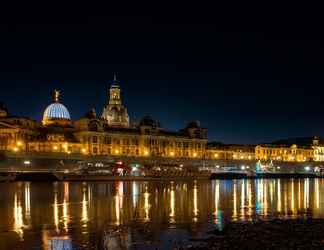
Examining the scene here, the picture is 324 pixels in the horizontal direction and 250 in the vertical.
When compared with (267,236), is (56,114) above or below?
above

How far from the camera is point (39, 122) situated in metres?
157

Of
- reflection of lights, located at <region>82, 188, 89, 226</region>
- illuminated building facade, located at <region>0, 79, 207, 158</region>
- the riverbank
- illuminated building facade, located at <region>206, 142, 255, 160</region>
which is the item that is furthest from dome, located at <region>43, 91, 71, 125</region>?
the riverbank

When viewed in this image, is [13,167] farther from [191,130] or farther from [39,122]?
[191,130]

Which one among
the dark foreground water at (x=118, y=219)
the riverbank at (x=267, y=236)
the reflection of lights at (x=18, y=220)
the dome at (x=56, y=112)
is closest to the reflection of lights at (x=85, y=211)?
the dark foreground water at (x=118, y=219)

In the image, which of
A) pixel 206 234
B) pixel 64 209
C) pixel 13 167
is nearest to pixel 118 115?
pixel 13 167

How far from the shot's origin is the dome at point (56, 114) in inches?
6127

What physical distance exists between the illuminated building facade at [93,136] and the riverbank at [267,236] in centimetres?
9983

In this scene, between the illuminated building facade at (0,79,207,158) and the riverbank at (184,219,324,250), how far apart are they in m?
99.8

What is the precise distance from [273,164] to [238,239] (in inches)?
5865

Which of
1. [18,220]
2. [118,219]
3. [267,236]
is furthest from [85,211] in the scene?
[267,236]

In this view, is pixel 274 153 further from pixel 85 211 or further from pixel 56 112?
pixel 85 211

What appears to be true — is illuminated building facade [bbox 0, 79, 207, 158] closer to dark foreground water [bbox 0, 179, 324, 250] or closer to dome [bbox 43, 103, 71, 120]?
dome [bbox 43, 103, 71, 120]

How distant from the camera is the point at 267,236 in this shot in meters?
26.0

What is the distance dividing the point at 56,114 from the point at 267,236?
13650 centimetres
